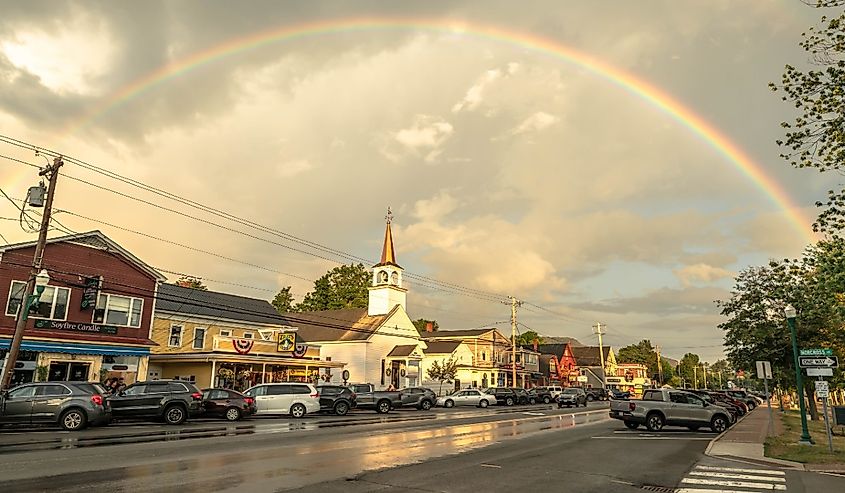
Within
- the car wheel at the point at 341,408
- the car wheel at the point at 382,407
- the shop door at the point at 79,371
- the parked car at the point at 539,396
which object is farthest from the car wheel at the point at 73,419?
the parked car at the point at 539,396

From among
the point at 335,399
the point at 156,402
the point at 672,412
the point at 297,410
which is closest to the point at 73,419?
the point at 156,402

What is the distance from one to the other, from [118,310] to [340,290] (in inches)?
2039

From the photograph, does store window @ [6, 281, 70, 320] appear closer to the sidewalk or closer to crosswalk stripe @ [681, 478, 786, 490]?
crosswalk stripe @ [681, 478, 786, 490]

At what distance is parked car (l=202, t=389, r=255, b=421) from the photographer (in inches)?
1065

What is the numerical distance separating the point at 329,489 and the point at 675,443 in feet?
48.4

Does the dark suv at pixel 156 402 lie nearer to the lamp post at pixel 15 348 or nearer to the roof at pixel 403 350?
the lamp post at pixel 15 348

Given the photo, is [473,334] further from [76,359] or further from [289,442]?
[289,442]

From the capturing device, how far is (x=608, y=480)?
→ 1194 cm

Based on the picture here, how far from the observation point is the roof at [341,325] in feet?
200

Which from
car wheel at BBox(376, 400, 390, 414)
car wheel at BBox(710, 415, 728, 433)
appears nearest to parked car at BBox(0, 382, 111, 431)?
car wheel at BBox(376, 400, 390, 414)

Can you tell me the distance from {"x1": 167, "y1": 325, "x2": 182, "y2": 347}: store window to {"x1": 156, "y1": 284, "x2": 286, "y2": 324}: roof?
1.15m

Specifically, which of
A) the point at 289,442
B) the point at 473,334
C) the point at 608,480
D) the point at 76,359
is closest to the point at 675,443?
the point at 608,480

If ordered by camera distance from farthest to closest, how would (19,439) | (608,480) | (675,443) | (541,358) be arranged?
1. (541,358)
2. (675,443)
3. (19,439)
4. (608,480)

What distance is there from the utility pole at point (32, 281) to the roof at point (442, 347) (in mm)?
51056
